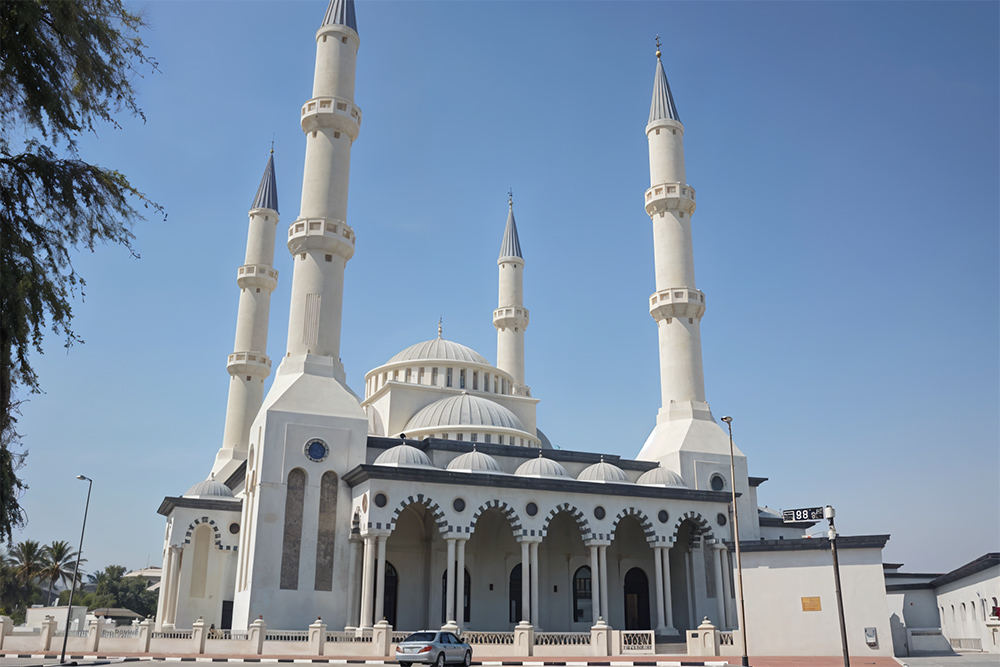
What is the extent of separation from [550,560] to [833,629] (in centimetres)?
1357

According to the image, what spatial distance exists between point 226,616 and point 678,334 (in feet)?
83.6

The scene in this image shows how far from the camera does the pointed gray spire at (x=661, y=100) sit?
4422cm

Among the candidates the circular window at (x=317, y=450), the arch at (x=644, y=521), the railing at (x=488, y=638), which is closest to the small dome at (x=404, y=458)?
the circular window at (x=317, y=450)

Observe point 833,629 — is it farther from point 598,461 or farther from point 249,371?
point 249,371

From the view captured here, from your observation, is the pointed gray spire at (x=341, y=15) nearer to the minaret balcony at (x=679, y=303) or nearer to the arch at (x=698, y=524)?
the minaret balcony at (x=679, y=303)

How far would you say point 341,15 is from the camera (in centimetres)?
3966

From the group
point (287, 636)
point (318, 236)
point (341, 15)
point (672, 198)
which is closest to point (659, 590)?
point (287, 636)

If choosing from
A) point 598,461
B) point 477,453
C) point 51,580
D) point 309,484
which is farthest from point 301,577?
point 51,580

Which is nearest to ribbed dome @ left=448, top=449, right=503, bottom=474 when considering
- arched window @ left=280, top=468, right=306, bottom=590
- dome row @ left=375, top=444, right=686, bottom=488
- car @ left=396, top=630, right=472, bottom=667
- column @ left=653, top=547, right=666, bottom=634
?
dome row @ left=375, top=444, right=686, bottom=488

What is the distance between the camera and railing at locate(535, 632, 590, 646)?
96.6ft

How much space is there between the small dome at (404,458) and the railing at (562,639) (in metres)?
7.83

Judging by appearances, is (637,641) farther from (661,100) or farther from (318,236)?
(661,100)

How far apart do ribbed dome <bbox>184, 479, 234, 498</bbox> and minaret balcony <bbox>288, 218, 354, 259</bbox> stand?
40.8ft

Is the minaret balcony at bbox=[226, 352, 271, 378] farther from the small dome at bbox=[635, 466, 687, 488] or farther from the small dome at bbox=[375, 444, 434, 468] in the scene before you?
the small dome at bbox=[635, 466, 687, 488]
